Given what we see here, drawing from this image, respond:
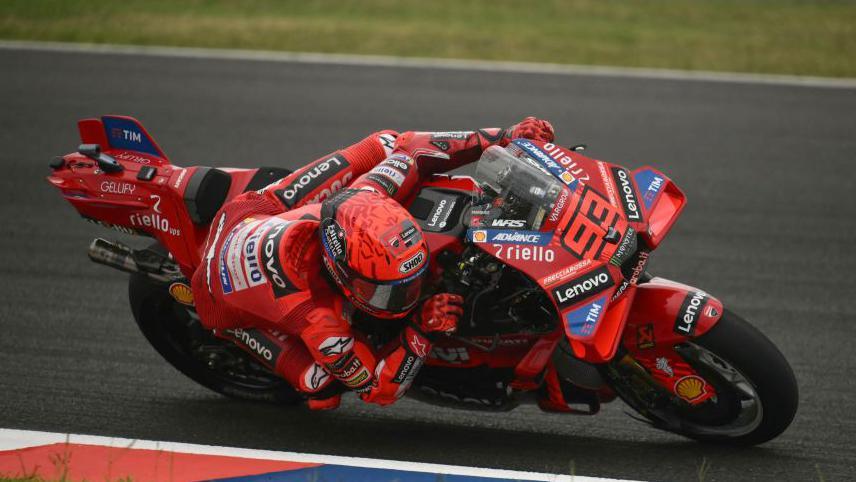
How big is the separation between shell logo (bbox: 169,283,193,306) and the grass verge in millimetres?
7181

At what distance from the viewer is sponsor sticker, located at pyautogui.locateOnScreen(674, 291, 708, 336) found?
4.09 meters

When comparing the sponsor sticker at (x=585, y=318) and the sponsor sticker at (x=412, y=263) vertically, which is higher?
the sponsor sticker at (x=412, y=263)

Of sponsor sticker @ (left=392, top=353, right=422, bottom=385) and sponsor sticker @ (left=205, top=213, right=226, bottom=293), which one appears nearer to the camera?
sponsor sticker @ (left=392, top=353, right=422, bottom=385)

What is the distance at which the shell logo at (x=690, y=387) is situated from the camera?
14.2 ft

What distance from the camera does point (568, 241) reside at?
386cm

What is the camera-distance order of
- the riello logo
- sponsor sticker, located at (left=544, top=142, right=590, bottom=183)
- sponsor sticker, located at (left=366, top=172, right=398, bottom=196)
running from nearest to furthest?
sponsor sticker, located at (left=544, top=142, right=590, bottom=183)
sponsor sticker, located at (left=366, top=172, right=398, bottom=196)
the riello logo

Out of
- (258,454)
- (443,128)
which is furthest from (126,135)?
(443,128)

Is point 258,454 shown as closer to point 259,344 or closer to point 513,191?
point 259,344

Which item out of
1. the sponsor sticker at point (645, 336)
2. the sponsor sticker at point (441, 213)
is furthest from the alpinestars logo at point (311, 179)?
the sponsor sticker at point (645, 336)

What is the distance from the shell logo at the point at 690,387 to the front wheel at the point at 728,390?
42 mm

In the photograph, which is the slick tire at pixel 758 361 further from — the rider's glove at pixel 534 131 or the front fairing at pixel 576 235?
the rider's glove at pixel 534 131

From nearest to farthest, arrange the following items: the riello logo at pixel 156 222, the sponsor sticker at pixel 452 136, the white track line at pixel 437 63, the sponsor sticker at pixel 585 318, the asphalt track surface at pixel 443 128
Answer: the sponsor sticker at pixel 585 318, the sponsor sticker at pixel 452 136, the asphalt track surface at pixel 443 128, the riello logo at pixel 156 222, the white track line at pixel 437 63

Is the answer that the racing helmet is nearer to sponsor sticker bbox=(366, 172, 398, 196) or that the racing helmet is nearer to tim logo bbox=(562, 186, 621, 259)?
sponsor sticker bbox=(366, 172, 398, 196)

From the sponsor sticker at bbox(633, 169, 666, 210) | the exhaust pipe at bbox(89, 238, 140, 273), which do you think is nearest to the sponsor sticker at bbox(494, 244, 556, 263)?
the sponsor sticker at bbox(633, 169, 666, 210)
